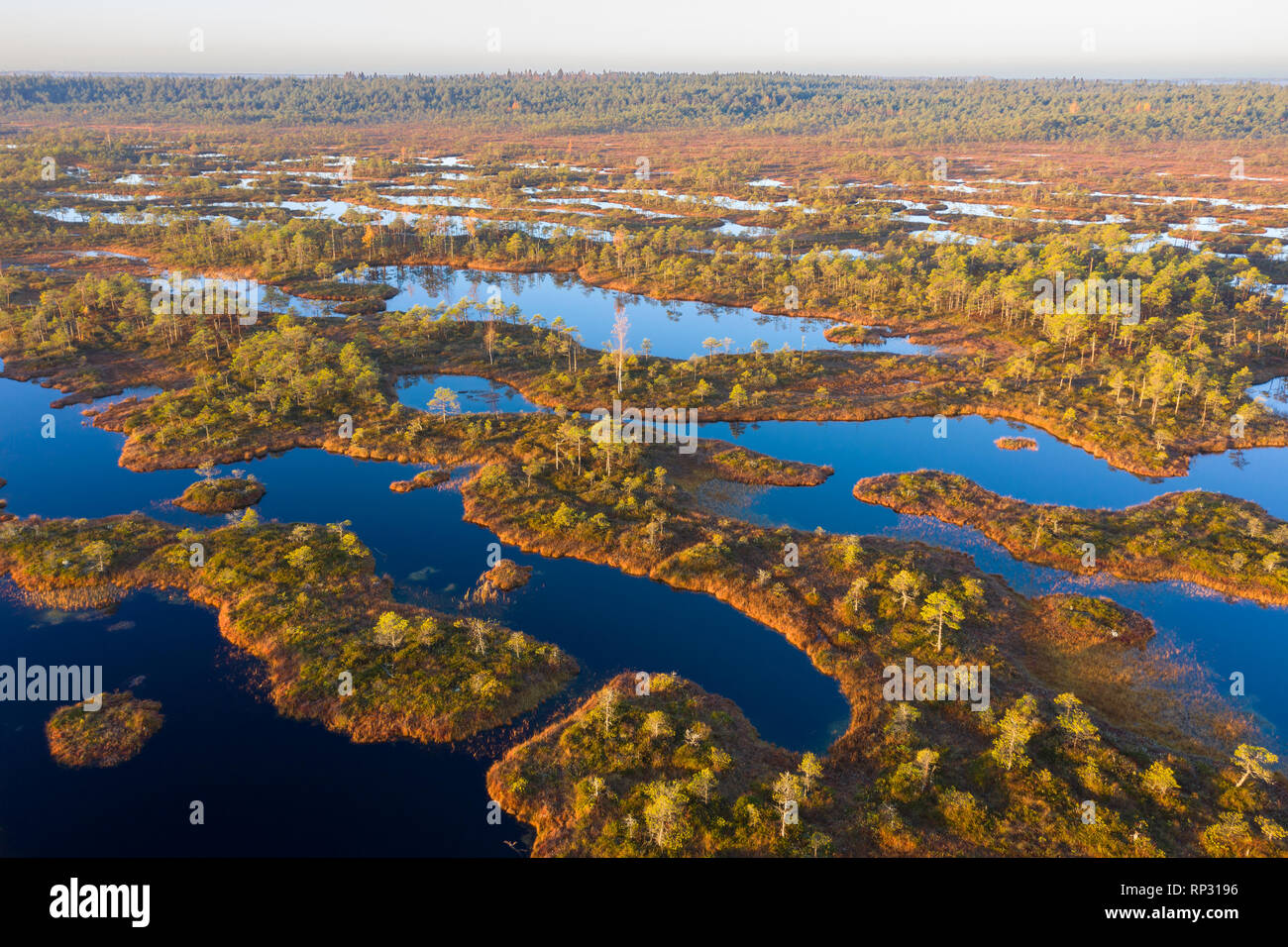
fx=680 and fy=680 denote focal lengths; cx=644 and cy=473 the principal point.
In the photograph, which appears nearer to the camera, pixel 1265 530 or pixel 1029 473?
pixel 1265 530

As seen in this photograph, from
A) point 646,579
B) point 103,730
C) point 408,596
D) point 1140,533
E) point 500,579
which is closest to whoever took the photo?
point 103,730

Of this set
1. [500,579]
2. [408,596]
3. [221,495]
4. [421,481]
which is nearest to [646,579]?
[500,579]

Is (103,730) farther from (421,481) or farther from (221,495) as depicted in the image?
(421,481)

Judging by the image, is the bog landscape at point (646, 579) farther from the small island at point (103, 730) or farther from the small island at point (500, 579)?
the small island at point (500, 579)

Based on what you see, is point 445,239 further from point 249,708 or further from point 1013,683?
point 1013,683

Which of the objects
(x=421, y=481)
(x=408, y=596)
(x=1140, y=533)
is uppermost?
(x=421, y=481)

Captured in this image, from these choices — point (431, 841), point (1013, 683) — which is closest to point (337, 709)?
point (431, 841)

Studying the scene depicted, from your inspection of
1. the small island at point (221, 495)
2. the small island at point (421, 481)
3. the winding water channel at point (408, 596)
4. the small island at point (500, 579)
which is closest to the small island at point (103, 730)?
the winding water channel at point (408, 596)
